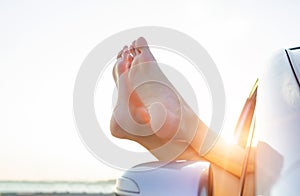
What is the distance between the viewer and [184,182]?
1461 millimetres

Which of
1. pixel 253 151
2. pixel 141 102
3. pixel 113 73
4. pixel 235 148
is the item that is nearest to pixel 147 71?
pixel 141 102

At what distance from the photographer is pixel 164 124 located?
2.34 meters

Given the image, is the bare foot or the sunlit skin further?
the bare foot

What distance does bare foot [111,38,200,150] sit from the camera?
2352 mm

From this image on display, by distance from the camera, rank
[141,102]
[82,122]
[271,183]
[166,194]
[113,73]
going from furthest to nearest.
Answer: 1. [113,73]
2. [141,102]
3. [82,122]
4. [166,194]
5. [271,183]

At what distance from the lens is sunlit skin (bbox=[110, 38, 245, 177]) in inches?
82.7

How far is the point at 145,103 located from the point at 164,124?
0.44 meters

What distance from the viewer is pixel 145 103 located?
2758mm

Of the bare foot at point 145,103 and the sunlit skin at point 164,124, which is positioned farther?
the bare foot at point 145,103

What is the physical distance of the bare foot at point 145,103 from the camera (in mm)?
2352

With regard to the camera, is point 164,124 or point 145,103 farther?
point 145,103

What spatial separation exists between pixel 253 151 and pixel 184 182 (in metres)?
0.32

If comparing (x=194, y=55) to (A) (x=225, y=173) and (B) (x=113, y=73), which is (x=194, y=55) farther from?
(A) (x=225, y=173)

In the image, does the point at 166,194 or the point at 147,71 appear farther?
the point at 147,71
